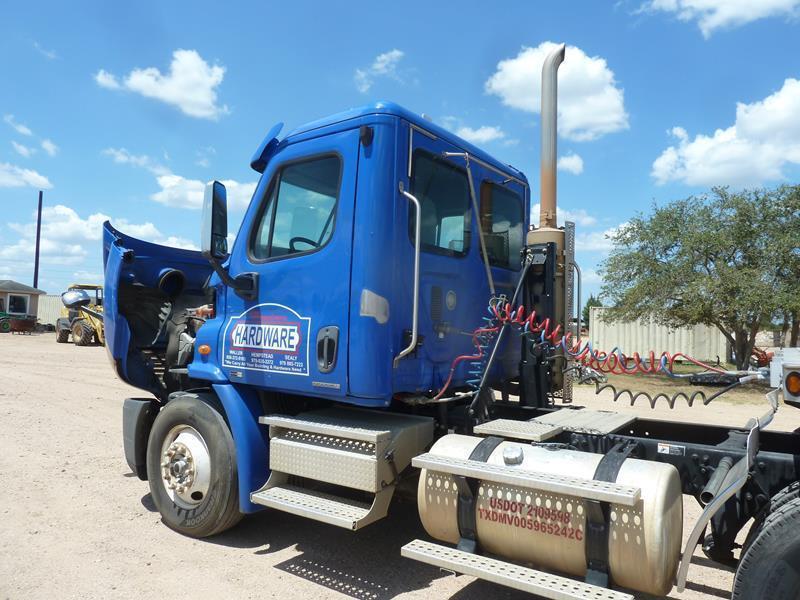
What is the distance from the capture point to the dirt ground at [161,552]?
3795 mm

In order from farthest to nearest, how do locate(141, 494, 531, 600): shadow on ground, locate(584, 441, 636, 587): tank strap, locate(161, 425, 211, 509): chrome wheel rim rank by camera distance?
1. locate(161, 425, 211, 509): chrome wheel rim
2. locate(141, 494, 531, 600): shadow on ground
3. locate(584, 441, 636, 587): tank strap

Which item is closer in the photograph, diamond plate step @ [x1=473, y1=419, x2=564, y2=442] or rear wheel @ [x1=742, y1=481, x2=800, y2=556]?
rear wheel @ [x1=742, y1=481, x2=800, y2=556]

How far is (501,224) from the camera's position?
199 inches

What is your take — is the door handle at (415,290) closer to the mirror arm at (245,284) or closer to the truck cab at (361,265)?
the truck cab at (361,265)

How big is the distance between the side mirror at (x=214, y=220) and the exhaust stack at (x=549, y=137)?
7.94ft

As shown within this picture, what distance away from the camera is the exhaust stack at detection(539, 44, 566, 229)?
482cm

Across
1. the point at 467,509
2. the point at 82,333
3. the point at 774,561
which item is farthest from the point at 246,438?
the point at 82,333

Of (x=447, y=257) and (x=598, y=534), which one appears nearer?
(x=598, y=534)

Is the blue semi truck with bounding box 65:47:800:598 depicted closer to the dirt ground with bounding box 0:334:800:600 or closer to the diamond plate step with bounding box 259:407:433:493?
the diamond plate step with bounding box 259:407:433:493

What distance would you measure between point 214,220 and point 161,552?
2372 mm

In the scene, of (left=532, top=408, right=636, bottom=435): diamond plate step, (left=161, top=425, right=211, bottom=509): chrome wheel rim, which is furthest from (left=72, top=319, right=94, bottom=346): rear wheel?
(left=532, top=408, right=636, bottom=435): diamond plate step

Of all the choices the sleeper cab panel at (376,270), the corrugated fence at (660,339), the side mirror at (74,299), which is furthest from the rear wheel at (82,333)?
the sleeper cab panel at (376,270)

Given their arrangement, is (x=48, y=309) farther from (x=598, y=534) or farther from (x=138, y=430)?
(x=598, y=534)

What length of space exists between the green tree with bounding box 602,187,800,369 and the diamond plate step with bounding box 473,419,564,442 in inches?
A: 537
